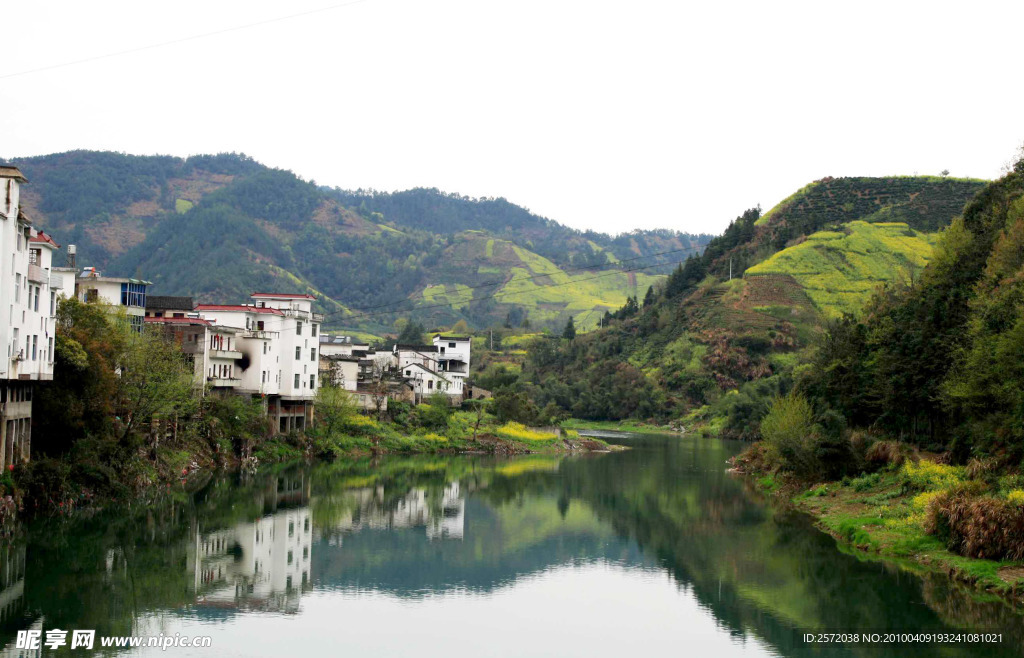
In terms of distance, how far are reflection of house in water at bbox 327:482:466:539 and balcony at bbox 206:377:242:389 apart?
13.5 metres

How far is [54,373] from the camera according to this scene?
39000mm

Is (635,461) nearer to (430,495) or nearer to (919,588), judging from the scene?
(430,495)

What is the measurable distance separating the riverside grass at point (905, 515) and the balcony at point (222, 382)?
102 ft

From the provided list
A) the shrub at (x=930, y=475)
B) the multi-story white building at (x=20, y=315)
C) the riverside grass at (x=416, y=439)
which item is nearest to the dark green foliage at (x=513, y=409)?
the riverside grass at (x=416, y=439)

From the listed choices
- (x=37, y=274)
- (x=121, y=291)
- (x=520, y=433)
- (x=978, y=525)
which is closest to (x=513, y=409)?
(x=520, y=433)

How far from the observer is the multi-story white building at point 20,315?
107 feet

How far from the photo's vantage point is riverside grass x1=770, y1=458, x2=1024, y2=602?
28562mm

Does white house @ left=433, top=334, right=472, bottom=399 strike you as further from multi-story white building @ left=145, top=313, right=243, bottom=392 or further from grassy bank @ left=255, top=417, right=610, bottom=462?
multi-story white building @ left=145, top=313, right=243, bottom=392

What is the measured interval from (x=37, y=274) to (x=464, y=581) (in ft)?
55.7

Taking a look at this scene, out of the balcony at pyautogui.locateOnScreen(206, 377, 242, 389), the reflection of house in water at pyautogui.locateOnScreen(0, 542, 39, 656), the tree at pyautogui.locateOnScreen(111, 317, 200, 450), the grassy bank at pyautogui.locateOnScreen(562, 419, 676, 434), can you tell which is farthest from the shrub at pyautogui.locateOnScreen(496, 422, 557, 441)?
the reflection of house in water at pyautogui.locateOnScreen(0, 542, 39, 656)

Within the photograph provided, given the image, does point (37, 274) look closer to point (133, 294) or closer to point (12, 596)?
point (12, 596)

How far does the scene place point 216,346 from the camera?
61.7 m

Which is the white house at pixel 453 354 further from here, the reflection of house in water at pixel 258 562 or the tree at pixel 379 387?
the reflection of house in water at pixel 258 562

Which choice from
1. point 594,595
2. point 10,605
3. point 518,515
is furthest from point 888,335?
point 10,605
